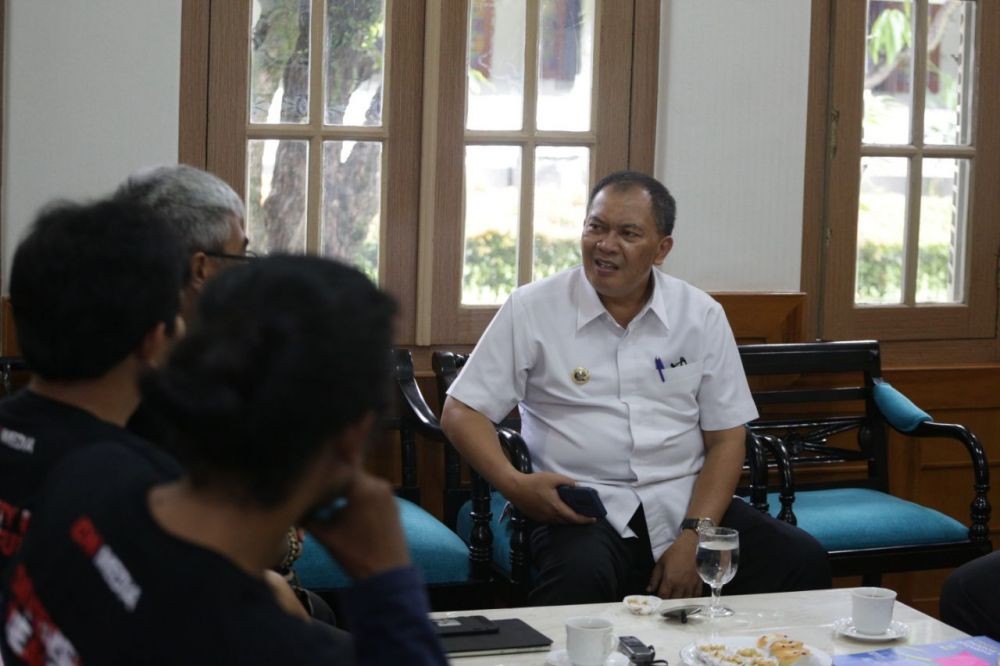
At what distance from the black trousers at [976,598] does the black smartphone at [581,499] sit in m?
0.85

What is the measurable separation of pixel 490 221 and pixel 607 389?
0.86m

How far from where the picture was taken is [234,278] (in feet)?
3.46

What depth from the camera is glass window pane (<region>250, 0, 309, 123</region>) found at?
3.69 m

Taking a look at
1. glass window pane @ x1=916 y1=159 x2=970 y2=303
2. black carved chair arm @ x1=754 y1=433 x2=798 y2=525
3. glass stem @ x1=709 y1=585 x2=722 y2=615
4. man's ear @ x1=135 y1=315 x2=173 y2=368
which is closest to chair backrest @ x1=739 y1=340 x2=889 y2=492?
black carved chair arm @ x1=754 y1=433 x2=798 y2=525

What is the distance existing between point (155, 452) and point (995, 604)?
2.24m

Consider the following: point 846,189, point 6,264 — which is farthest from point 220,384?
point 846,189

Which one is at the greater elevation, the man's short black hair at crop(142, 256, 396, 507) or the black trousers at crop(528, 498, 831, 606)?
the man's short black hair at crop(142, 256, 396, 507)

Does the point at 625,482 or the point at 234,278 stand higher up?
the point at 234,278

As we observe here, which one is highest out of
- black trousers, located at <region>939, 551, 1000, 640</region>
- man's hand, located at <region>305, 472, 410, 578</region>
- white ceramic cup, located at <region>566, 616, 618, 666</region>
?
man's hand, located at <region>305, 472, 410, 578</region>

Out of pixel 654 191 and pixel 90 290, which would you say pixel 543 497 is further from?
pixel 90 290

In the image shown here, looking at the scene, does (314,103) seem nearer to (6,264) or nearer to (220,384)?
(6,264)

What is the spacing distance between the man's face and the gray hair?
1144 mm

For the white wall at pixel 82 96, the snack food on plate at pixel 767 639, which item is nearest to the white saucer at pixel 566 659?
the snack food on plate at pixel 767 639

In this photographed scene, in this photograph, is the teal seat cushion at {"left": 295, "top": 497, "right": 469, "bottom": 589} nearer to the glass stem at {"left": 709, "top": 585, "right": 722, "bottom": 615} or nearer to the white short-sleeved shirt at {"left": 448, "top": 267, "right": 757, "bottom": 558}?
the white short-sleeved shirt at {"left": 448, "top": 267, "right": 757, "bottom": 558}
